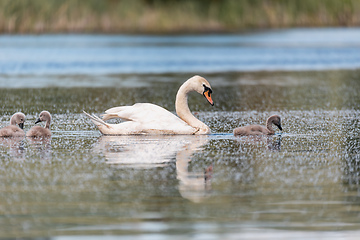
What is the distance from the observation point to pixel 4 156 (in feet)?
32.1

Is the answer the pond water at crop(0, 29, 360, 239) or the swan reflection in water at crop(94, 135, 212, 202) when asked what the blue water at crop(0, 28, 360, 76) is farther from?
the swan reflection in water at crop(94, 135, 212, 202)

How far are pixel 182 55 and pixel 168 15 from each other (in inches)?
598

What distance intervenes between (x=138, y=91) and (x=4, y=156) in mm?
9847

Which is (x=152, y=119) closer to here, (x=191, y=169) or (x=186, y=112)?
(x=186, y=112)

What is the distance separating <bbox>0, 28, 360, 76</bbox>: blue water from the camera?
94.8ft

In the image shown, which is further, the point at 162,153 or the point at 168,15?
the point at 168,15

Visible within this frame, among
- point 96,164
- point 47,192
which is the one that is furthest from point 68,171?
point 47,192

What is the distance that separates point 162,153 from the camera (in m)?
9.89

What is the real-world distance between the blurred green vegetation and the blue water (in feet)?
3.61

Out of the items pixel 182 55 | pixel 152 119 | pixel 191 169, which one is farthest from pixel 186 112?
pixel 182 55

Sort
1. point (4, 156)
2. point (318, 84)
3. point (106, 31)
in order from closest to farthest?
1. point (4, 156)
2. point (318, 84)
3. point (106, 31)

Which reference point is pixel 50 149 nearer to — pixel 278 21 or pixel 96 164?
pixel 96 164

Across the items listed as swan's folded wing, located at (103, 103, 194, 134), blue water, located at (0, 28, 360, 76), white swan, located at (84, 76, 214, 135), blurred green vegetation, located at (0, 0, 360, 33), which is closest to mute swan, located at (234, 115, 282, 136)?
white swan, located at (84, 76, 214, 135)

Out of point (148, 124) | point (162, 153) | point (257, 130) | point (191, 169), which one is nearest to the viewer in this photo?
point (191, 169)
